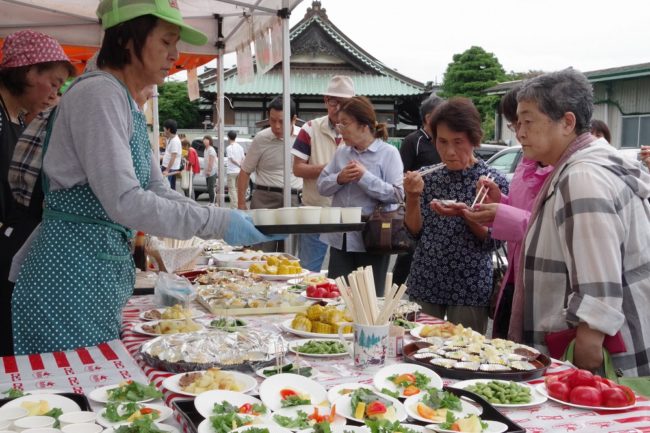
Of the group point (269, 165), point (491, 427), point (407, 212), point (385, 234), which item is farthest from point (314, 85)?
point (491, 427)

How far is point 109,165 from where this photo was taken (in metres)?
1.90

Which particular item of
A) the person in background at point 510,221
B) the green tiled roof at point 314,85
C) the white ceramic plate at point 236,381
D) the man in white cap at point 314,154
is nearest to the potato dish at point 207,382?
the white ceramic plate at point 236,381

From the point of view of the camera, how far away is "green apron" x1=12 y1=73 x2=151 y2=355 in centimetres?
202

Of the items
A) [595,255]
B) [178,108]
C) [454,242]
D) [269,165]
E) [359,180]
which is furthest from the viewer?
[178,108]

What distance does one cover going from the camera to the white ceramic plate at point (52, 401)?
5.14 feet

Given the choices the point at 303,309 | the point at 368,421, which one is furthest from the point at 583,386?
the point at 303,309

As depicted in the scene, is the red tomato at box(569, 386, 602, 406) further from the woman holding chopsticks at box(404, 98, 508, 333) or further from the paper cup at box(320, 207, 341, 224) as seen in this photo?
the woman holding chopsticks at box(404, 98, 508, 333)

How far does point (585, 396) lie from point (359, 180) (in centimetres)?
255

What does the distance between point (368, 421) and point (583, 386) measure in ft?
2.04

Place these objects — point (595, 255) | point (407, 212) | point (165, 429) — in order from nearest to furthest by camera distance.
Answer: point (165, 429) → point (595, 255) → point (407, 212)

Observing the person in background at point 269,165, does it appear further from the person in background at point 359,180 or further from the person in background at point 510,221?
the person in background at point 510,221

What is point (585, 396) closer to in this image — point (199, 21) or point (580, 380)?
point (580, 380)

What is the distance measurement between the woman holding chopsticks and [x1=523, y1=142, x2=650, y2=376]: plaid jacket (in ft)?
2.35

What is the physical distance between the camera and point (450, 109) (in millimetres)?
3246
